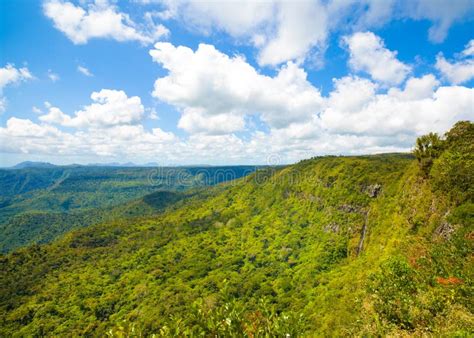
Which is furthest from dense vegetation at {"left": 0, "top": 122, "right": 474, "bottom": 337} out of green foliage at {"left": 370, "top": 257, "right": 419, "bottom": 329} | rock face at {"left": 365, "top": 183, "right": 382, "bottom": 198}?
rock face at {"left": 365, "top": 183, "right": 382, "bottom": 198}

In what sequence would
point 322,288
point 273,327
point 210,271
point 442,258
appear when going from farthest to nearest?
point 210,271 < point 322,288 < point 442,258 < point 273,327

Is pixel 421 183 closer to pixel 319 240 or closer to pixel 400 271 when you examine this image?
pixel 400 271

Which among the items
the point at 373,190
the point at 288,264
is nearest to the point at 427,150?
the point at 373,190

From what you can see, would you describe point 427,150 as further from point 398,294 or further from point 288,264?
point 288,264

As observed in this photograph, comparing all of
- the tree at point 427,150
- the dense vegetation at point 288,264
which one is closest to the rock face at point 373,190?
the dense vegetation at point 288,264

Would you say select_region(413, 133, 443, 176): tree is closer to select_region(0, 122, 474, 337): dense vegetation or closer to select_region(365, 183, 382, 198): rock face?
select_region(0, 122, 474, 337): dense vegetation

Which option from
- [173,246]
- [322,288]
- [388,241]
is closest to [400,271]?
[388,241]
